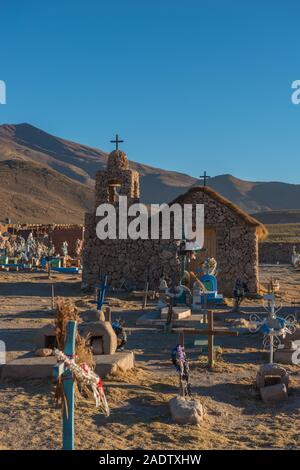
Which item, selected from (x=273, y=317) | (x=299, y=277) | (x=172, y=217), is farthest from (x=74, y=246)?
(x=273, y=317)

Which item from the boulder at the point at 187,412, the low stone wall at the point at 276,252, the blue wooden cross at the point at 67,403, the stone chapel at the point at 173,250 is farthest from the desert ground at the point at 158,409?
the low stone wall at the point at 276,252

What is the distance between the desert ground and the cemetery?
0.02 meters

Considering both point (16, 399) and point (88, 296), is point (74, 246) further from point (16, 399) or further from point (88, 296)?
point (16, 399)

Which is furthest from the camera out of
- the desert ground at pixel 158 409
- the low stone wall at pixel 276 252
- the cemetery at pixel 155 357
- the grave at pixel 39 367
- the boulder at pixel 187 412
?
Result: the low stone wall at pixel 276 252

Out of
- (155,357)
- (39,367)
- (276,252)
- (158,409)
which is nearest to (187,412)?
(158,409)

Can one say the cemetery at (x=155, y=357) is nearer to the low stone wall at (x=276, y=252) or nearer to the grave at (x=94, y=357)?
the grave at (x=94, y=357)

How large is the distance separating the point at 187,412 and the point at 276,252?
159 feet

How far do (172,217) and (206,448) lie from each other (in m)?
17.4

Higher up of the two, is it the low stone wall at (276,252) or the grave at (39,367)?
the low stone wall at (276,252)

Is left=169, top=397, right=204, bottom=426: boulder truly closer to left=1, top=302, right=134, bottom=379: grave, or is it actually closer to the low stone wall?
left=1, top=302, right=134, bottom=379: grave

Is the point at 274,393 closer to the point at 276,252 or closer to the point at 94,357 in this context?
the point at 94,357

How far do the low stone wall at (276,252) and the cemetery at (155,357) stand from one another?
30.6 meters

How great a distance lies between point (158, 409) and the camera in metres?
8.62

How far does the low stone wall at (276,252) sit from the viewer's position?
180 ft
